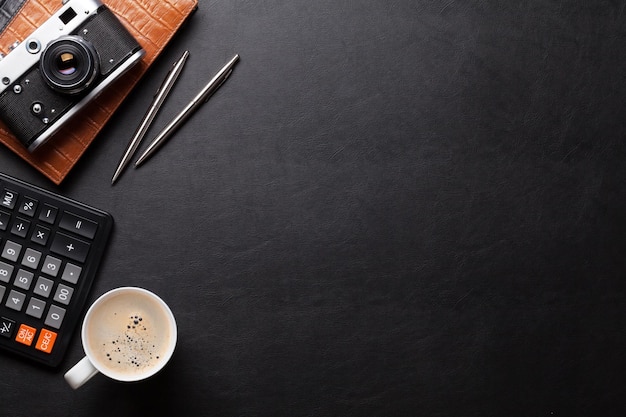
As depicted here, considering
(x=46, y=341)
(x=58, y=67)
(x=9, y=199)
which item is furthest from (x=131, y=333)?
(x=58, y=67)

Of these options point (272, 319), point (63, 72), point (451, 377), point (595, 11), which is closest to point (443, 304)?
point (451, 377)

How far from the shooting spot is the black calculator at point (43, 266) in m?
0.91

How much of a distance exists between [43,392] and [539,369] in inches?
24.5

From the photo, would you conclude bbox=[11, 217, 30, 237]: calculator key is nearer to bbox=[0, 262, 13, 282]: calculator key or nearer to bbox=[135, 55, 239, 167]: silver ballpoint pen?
bbox=[0, 262, 13, 282]: calculator key

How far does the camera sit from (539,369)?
1012mm

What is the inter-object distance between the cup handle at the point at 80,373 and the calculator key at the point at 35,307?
0.27 ft

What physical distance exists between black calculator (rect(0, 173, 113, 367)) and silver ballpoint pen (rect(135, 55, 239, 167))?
0.10 m

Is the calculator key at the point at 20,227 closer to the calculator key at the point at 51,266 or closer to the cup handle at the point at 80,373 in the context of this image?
the calculator key at the point at 51,266

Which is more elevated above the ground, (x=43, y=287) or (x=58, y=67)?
(x=58, y=67)

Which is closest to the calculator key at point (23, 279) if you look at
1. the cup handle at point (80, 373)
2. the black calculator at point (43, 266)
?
the black calculator at point (43, 266)

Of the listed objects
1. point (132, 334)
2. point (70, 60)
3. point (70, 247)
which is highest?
point (70, 60)

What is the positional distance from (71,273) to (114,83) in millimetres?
234

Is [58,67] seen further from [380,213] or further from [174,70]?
[380,213]

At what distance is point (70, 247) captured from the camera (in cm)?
93
